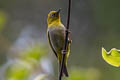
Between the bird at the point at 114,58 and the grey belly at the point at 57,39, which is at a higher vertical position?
the bird at the point at 114,58

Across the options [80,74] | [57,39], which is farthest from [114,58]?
[57,39]

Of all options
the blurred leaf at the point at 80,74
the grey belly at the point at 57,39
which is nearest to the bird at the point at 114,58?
the blurred leaf at the point at 80,74

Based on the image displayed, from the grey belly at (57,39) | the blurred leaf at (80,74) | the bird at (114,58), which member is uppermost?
the bird at (114,58)

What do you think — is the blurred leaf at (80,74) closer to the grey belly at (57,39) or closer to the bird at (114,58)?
the bird at (114,58)

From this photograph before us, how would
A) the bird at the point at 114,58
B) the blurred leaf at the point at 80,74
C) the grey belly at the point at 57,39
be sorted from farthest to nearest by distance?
the grey belly at the point at 57,39
the blurred leaf at the point at 80,74
the bird at the point at 114,58

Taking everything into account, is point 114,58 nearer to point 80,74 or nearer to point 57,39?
point 80,74

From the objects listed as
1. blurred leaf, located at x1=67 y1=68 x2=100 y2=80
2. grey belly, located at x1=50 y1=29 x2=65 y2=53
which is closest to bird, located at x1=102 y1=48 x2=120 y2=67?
blurred leaf, located at x1=67 y1=68 x2=100 y2=80

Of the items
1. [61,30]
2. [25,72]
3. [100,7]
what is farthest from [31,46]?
[100,7]

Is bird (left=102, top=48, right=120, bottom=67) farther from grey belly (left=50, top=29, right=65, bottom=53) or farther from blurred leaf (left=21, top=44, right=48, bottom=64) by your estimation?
grey belly (left=50, top=29, right=65, bottom=53)

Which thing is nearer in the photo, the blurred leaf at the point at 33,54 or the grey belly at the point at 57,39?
the blurred leaf at the point at 33,54

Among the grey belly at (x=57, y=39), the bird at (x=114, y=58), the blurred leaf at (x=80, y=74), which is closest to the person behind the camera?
the bird at (x=114, y=58)

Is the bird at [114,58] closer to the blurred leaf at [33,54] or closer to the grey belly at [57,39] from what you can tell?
the blurred leaf at [33,54]

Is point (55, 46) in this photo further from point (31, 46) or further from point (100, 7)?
point (100, 7)

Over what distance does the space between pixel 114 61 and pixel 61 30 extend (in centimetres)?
228
